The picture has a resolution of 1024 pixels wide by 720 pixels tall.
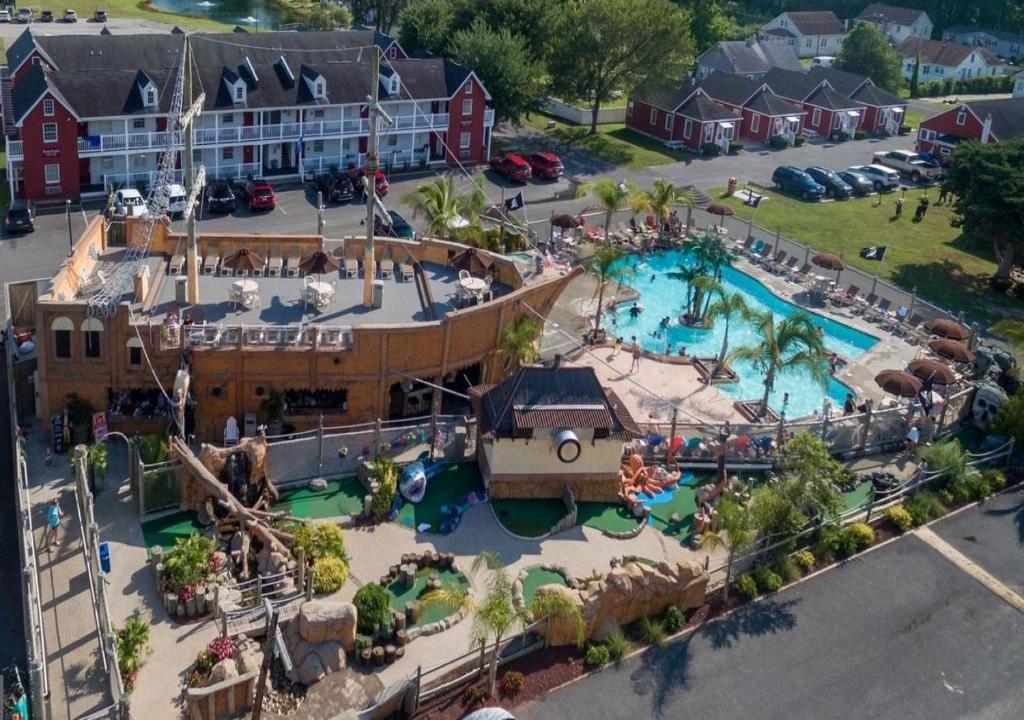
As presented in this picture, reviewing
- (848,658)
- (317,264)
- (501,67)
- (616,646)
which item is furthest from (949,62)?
(616,646)

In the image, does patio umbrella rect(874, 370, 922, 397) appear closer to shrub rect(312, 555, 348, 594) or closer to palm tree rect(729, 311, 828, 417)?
palm tree rect(729, 311, 828, 417)

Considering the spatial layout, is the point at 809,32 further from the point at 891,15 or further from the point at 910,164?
the point at 910,164

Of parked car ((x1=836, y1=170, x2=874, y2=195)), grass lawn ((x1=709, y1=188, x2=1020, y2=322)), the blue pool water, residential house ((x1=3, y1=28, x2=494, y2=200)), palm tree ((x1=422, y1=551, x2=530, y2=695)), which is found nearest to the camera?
palm tree ((x1=422, y1=551, x2=530, y2=695))

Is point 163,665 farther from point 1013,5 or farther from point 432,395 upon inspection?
point 1013,5

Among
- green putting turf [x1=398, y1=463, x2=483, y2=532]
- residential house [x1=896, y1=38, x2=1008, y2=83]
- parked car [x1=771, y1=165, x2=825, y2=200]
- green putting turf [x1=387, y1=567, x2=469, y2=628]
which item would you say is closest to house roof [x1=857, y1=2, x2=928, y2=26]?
residential house [x1=896, y1=38, x2=1008, y2=83]

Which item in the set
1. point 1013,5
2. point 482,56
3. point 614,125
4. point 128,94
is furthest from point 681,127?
point 1013,5

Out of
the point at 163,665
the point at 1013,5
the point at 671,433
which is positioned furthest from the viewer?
the point at 1013,5

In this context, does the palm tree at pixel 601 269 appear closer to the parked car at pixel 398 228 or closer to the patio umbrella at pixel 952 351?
the parked car at pixel 398 228
